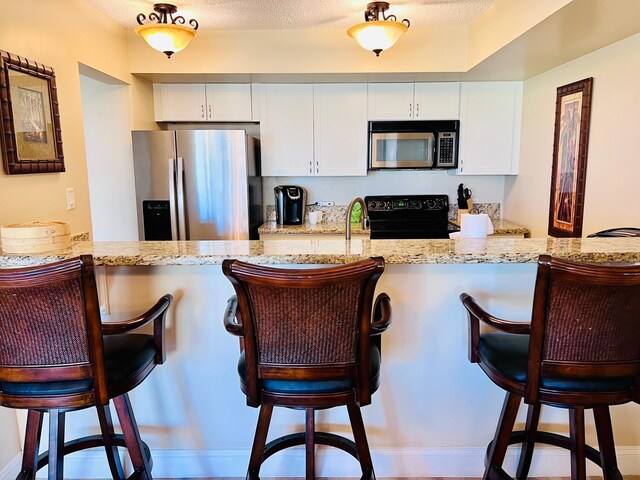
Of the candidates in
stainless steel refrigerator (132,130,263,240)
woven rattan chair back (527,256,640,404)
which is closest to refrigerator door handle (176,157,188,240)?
stainless steel refrigerator (132,130,263,240)

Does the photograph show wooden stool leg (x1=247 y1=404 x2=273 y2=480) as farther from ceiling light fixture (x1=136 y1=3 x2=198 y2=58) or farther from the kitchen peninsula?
ceiling light fixture (x1=136 y1=3 x2=198 y2=58)

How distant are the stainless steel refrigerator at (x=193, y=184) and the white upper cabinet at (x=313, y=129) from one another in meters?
0.36

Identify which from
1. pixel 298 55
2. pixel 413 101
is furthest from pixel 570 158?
pixel 298 55

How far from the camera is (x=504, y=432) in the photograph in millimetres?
1463

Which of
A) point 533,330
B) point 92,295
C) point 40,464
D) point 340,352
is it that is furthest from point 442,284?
point 40,464

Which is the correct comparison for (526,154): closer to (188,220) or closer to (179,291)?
(188,220)

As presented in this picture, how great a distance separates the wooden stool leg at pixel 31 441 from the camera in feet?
4.76

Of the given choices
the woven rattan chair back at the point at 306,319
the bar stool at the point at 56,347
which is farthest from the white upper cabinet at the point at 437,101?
the bar stool at the point at 56,347

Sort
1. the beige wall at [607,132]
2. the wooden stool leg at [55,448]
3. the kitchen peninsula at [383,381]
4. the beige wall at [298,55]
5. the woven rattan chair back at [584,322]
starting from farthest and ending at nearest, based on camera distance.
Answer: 1. the beige wall at [298,55]
2. the beige wall at [607,132]
3. the kitchen peninsula at [383,381]
4. the wooden stool leg at [55,448]
5. the woven rattan chair back at [584,322]

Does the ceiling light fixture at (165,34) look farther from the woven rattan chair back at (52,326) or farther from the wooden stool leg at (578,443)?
the wooden stool leg at (578,443)

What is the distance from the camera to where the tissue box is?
1.52 metres

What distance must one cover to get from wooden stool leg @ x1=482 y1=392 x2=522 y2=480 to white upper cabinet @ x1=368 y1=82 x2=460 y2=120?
276 centimetres

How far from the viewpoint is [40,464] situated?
1542mm

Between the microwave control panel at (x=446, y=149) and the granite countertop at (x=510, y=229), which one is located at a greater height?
the microwave control panel at (x=446, y=149)
